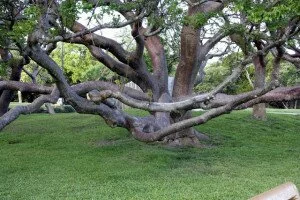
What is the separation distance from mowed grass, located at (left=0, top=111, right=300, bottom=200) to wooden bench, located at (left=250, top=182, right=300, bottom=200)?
491 centimetres

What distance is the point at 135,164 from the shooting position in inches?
416

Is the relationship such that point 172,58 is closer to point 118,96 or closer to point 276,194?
point 118,96

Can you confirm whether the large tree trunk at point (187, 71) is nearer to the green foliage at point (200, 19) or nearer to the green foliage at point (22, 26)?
the green foliage at point (200, 19)

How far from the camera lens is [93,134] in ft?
48.7

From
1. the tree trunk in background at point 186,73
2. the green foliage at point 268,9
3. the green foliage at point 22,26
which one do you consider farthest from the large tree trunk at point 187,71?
the green foliage at point 22,26

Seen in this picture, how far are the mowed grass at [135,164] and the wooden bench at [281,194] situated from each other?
4.91 metres

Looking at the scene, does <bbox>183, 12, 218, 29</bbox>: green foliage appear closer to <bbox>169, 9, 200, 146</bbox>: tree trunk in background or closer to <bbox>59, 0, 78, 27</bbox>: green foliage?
<bbox>59, 0, 78, 27</bbox>: green foliage

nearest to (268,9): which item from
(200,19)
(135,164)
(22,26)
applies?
(200,19)

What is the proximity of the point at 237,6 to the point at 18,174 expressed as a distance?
5.07 metres

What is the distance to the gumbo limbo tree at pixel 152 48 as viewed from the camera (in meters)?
7.57

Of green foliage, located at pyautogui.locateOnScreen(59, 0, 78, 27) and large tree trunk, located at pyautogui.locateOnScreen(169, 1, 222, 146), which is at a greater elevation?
green foliage, located at pyautogui.locateOnScreen(59, 0, 78, 27)

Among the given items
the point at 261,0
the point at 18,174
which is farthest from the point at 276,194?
the point at 18,174

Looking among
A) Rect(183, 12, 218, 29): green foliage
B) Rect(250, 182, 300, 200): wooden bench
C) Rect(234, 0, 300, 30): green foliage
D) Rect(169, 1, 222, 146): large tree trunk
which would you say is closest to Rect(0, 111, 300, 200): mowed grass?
Rect(169, 1, 222, 146): large tree trunk

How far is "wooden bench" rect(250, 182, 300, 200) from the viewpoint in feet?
7.89
